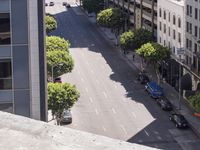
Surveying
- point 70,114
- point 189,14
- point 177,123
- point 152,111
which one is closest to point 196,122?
point 177,123

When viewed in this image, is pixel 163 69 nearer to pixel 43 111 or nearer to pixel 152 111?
pixel 152 111

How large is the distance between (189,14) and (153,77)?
14032 millimetres

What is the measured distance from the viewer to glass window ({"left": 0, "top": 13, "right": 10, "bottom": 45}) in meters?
28.3

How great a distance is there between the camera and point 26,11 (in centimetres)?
2852

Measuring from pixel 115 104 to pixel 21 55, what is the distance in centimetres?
4662

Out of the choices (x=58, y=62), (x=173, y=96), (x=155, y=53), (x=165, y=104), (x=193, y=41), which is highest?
(x=193, y=41)

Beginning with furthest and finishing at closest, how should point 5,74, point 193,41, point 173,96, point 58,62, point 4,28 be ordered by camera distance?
point 193,41 < point 173,96 < point 58,62 < point 5,74 < point 4,28

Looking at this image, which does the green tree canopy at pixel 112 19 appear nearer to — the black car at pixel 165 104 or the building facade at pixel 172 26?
the building facade at pixel 172 26

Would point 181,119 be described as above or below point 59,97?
below

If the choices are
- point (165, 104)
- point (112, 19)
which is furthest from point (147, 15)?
point (165, 104)

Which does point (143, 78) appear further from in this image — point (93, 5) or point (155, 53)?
point (93, 5)

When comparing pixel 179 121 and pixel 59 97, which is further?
pixel 179 121

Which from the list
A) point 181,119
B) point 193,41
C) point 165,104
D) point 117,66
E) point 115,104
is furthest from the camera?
point 117,66

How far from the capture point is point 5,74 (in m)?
28.7
